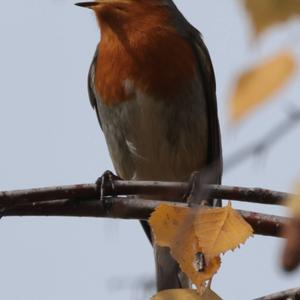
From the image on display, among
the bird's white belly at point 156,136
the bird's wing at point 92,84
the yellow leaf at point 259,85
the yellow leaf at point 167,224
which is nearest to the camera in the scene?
the yellow leaf at point 259,85

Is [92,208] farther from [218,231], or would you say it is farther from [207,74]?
[207,74]

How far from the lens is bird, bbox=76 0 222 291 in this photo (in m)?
5.19

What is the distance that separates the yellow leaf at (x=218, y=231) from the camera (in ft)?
7.30

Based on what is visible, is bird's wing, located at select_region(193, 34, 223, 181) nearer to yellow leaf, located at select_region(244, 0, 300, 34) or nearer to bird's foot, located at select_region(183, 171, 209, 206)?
bird's foot, located at select_region(183, 171, 209, 206)

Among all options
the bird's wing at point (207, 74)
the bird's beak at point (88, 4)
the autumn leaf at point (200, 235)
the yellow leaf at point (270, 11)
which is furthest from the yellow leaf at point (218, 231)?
the bird's wing at point (207, 74)

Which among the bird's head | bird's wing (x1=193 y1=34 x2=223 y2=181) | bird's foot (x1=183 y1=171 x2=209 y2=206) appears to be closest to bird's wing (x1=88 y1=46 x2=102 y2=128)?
the bird's head

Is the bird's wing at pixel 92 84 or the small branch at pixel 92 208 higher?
the bird's wing at pixel 92 84

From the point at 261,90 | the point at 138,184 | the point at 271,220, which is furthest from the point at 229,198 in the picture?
the point at 261,90

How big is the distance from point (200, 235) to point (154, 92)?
118 inches

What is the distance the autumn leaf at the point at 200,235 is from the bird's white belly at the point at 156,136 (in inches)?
114

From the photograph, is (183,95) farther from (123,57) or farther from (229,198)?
(229,198)

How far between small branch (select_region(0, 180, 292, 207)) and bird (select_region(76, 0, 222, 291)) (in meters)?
2.13

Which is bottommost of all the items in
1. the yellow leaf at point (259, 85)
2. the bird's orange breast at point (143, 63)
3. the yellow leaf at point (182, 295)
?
the yellow leaf at point (182, 295)

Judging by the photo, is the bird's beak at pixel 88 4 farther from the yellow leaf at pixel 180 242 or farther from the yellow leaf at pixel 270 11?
the yellow leaf at pixel 270 11
